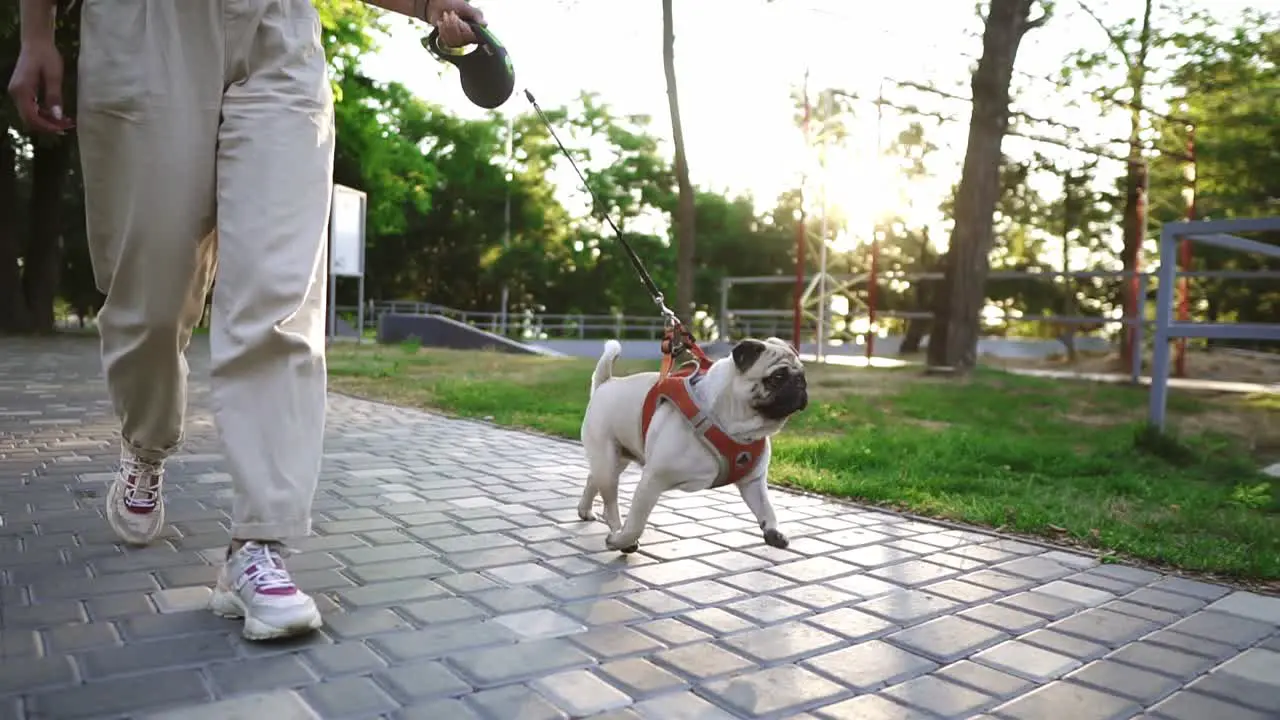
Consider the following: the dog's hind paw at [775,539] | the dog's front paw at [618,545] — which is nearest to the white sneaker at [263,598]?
the dog's front paw at [618,545]

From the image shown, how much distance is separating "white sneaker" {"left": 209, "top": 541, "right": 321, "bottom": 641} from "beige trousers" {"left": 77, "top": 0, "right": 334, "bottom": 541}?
0.08 meters

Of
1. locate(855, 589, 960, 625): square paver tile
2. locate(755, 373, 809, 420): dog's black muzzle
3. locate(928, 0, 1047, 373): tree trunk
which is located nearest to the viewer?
locate(855, 589, 960, 625): square paver tile

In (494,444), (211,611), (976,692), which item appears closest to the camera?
(976,692)

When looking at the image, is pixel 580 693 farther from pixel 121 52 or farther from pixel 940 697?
pixel 121 52

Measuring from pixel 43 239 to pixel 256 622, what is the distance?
894 inches

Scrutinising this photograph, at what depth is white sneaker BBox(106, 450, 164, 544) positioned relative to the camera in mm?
3309

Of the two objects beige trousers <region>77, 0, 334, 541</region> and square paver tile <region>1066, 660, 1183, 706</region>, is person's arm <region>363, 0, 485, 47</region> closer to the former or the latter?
beige trousers <region>77, 0, 334, 541</region>

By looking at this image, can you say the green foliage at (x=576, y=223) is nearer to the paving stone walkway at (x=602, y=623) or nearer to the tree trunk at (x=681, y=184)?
the tree trunk at (x=681, y=184)

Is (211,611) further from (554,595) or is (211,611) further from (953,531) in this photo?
(953,531)

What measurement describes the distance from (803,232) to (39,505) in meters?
12.2

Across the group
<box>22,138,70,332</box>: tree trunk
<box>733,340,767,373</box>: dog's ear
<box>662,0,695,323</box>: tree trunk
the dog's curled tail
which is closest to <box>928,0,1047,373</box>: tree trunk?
<box>662,0,695,323</box>: tree trunk

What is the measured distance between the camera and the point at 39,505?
3.98 metres

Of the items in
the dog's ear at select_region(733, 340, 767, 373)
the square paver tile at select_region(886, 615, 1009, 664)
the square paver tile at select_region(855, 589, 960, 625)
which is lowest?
the square paver tile at select_region(855, 589, 960, 625)

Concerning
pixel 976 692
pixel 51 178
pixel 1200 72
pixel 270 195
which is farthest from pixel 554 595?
pixel 51 178
